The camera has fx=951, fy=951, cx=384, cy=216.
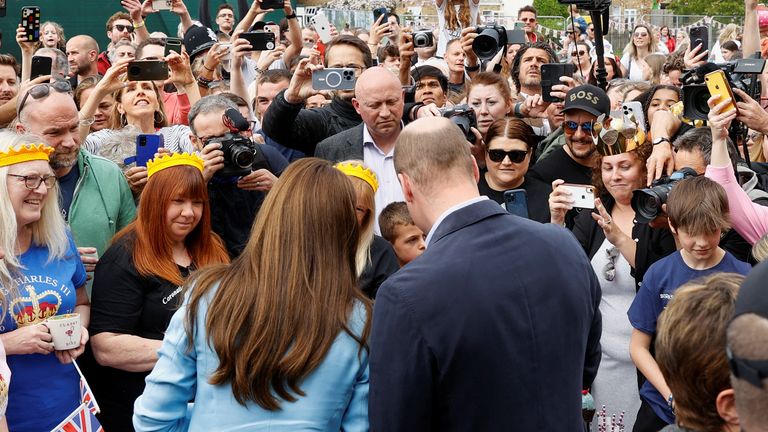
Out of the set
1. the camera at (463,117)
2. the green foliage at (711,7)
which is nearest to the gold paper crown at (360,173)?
the camera at (463,117)

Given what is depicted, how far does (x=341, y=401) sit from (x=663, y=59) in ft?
26.6

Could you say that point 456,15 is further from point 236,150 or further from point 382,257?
point 382,257

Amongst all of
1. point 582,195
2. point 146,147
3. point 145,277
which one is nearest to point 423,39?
point 146,147

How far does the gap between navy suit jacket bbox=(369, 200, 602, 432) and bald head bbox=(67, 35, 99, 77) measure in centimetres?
736

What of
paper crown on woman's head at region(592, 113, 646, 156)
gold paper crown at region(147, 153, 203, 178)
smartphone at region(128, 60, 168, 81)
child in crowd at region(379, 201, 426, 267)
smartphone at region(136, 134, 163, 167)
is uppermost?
smartphone at region(128, 60, 168, 81)

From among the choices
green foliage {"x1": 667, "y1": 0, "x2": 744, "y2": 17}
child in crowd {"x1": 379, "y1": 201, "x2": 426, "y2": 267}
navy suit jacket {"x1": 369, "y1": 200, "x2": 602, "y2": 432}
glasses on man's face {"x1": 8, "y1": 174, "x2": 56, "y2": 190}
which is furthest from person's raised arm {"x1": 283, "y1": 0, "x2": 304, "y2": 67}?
green foliage {"x1": 667, "y1": 0, "x2": 744, "y2": 17}

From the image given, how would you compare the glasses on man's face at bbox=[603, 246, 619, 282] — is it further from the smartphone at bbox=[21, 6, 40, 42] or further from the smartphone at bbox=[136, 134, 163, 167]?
the smartphone at bbox=[21, 6, 40, 42]

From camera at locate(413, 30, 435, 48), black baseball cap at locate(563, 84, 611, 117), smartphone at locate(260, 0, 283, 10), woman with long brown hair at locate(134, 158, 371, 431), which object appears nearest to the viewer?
woman with long brown hair at locate(134, 158, 371, 431)

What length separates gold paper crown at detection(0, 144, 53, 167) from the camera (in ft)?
12.9

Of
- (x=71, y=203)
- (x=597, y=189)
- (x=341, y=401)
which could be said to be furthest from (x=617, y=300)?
(x=71, y=203)

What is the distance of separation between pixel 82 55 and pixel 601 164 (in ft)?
19.8

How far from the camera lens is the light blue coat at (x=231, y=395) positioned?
2732mm

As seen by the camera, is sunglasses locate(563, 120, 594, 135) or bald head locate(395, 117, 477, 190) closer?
bald head locate(395, 117, 477, 190)

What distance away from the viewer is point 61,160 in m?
4.54
